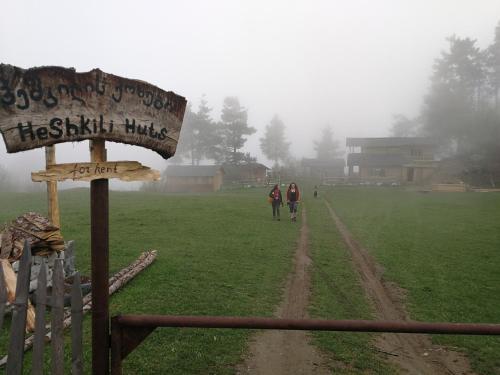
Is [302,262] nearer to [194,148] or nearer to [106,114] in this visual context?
[106,114]

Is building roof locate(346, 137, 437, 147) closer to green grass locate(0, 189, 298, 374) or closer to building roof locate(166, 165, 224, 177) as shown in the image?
building roof locate(166, 165, 224, 177)

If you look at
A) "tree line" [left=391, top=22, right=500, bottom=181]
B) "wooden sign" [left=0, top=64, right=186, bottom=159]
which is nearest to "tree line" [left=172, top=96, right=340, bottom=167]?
"tree line" [left=391, top=22, right=500, bottom=181]

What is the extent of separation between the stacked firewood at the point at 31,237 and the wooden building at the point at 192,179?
47.5 m

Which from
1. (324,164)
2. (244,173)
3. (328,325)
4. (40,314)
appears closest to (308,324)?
(328,325)

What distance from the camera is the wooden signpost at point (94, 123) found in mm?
3166

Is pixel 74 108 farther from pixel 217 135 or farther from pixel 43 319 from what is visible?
pixel 217 135

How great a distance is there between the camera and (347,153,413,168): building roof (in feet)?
196

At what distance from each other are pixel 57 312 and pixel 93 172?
139 centimetres

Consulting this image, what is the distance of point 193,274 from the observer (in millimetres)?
9914

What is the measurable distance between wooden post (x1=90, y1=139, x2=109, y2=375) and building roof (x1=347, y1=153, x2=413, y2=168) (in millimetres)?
60953

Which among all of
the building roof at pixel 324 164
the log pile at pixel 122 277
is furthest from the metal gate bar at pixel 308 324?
the building roof at pixel 324 164

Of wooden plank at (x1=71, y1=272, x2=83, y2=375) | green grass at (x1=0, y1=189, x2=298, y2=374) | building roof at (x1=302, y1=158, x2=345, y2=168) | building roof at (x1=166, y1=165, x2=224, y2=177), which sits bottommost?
green grass at (x1=0, y1=189, x2=298, y2=374)

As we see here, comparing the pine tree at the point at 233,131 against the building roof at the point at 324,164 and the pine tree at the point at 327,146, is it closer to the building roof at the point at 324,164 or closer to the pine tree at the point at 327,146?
the building roof at the point at 324,164

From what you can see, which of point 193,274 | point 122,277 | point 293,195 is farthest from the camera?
point 293,195
